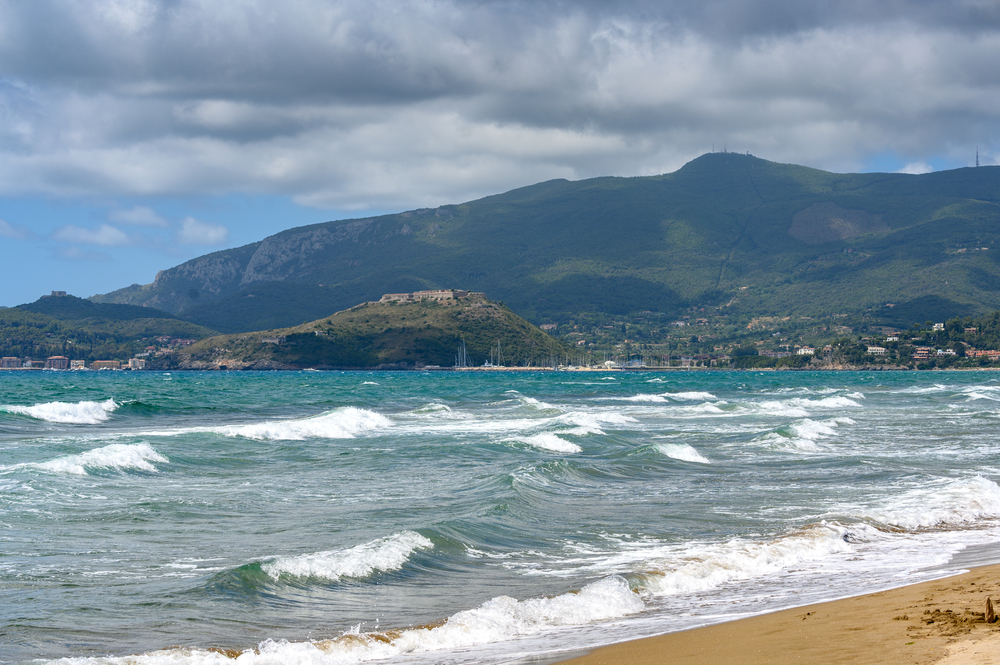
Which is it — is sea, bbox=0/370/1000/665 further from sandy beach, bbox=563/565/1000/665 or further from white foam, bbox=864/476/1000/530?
sandy beach, bbox=563/565/1000/665

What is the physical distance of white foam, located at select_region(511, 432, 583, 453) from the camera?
86.3 ft

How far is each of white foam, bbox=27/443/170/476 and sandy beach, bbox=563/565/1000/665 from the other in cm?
1541

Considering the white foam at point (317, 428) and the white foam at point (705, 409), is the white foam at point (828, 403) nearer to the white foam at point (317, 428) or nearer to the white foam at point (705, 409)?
the white foam at point (705, 409)

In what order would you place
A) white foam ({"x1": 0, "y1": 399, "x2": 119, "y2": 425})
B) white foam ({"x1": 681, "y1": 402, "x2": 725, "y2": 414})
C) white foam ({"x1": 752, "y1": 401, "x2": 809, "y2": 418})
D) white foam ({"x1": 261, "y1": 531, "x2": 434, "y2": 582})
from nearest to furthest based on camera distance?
white foam ({"x1": 261, "y1": 531, "x2": 434, "y2": 582})
white foam ({"x1": 0, "y1": 399, "x2": 119, "y2": 425})
white foam ({"x1": 752, "y1": 401, "x2": 809, "y2": 418})
white foam ({"x1": 681, "y1": 402, "x2": 725, "y2": 414})

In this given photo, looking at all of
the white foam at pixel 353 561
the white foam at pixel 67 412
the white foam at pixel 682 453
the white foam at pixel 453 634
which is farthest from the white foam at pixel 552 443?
the white foam at pixel 67 412

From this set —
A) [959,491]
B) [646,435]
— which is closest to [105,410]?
[646,435]

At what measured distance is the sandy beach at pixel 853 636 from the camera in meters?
7.04

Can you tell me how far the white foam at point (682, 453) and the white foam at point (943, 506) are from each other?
21.5 feet

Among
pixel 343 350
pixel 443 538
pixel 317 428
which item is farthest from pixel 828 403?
pixel 343 350

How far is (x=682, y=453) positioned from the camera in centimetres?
2478

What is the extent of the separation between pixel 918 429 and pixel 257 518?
28.0 meters

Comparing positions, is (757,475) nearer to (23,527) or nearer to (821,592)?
(821,592)

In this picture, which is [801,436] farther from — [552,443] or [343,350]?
Answer: [343,350]

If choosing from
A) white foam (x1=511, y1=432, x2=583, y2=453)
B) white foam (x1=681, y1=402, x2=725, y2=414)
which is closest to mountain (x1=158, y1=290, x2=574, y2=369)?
white foam (x1=681, y1=402, x2=725, y2=414)
